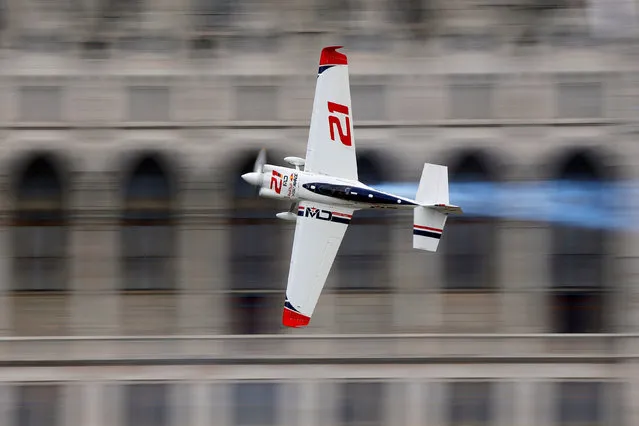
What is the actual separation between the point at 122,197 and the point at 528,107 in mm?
13284

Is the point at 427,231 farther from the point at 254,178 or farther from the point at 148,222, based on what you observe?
the point at 148,222

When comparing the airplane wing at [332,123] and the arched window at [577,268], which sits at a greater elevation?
the airplane wing at [332,123]

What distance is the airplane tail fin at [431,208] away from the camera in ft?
187

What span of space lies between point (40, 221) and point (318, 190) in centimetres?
1057

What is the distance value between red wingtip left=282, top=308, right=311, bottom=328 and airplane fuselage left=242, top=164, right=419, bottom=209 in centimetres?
344

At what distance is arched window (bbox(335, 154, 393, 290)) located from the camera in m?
62.3

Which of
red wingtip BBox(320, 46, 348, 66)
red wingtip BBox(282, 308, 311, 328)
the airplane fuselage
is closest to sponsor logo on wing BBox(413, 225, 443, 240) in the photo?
the airplane fuselage

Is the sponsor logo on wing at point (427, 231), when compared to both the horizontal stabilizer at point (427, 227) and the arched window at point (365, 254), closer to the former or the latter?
the horizontal stabilizer at point (427, 227)

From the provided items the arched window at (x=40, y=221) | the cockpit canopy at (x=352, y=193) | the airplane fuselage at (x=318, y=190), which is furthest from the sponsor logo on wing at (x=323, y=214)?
the arched window at (x=40, y=221)

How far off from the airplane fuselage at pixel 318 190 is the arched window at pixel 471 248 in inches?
227

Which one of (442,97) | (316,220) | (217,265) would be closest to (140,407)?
Answer: (217,265)

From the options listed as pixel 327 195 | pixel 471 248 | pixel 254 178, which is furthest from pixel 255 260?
pixel 471 248

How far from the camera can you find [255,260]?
2456 inches

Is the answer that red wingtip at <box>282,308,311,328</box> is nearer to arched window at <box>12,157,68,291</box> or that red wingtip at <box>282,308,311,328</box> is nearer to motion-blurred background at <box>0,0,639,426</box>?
motion-blurred background at <box>0,0,639,426</box>
